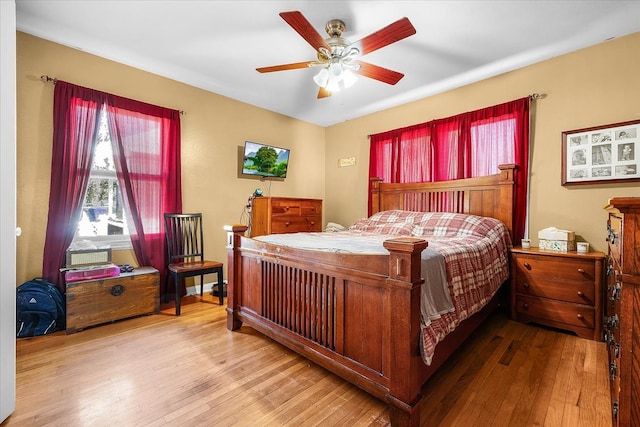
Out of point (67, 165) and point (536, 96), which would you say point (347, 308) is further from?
point (536, 96)

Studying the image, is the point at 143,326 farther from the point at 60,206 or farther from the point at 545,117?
the point at 545,117

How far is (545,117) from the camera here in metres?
2.89

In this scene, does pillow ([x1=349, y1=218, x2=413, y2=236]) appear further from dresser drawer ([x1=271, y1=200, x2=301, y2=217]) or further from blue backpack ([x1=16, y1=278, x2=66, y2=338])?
blue backpack ([x1=16, y1=278, x2=66, y2=338])

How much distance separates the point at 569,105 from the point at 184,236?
14.5 feet

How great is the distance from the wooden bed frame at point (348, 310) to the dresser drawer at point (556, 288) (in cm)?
33

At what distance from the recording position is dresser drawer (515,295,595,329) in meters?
2.33

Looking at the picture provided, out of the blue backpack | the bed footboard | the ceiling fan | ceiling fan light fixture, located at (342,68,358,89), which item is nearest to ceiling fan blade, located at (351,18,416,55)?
the ceiling fan

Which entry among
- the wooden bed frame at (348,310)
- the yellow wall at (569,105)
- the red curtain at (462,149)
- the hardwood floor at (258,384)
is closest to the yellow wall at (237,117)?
the yellow wall at (569,105)

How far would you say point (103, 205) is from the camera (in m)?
2.99

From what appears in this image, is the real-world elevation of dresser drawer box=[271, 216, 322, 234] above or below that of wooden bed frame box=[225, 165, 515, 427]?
above

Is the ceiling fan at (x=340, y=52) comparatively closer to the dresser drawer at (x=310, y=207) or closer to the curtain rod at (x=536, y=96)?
the curtain rod at (x=536, y=96)

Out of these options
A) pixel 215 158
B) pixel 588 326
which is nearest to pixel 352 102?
pixel 215 158

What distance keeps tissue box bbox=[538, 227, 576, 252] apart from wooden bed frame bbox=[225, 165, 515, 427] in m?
0.75

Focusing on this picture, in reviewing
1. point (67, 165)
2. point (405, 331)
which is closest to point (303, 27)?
point (405, 331)
